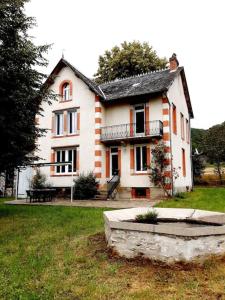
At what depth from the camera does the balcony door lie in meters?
19.8

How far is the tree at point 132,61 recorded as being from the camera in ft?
99.8

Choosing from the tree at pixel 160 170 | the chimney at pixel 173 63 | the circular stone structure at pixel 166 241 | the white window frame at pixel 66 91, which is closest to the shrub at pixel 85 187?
the tree at pixel 160 170

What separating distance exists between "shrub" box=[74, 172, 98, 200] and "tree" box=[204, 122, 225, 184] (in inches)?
691

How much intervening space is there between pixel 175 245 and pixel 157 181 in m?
12.8

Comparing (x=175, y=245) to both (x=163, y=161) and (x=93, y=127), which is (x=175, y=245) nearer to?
(x=163, y=161)

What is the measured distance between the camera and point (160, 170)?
17891 mm

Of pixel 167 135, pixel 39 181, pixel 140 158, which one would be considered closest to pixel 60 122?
pixel 39 181

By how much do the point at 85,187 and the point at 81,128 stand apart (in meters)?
4.56

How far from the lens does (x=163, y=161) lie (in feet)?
58.3

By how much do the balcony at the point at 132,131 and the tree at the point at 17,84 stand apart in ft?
28.4

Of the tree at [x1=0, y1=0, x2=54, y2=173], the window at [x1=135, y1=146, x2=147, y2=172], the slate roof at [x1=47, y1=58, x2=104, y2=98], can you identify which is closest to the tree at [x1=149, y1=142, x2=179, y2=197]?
the window at [x1=135, y1=146, x2=147, y2=172]

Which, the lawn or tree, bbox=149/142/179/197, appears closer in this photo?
the lawn

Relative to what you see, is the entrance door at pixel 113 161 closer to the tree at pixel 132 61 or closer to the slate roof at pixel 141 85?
the slate roof at pixel 141 85

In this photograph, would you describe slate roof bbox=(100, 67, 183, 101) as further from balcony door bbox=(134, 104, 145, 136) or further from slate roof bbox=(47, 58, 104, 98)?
balcony door bbox=(134, 104, 145, 136)
